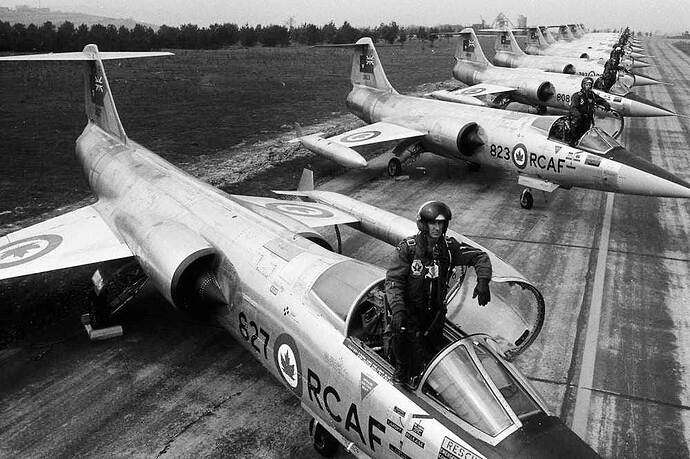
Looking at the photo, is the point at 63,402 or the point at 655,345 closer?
the point at 63,402

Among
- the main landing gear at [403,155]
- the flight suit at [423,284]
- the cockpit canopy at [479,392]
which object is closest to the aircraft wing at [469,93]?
the main landing gear at [403,155]

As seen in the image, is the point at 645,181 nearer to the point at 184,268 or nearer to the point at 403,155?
the point at 403,155

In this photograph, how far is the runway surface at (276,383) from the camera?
655 cm

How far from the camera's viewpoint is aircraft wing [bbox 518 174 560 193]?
1409cm

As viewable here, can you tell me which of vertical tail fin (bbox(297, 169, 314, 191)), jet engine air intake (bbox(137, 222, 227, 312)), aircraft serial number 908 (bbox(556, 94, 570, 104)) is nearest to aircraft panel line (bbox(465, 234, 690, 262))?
vertical tail fin (bbox(297, 169, 314, 191))

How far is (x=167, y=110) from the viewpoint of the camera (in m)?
27.4

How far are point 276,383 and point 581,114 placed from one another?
1088 centimetres

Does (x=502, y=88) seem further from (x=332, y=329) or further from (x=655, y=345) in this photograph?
(x=332, y=329)

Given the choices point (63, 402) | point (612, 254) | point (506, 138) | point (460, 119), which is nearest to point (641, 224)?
point (612, 254)

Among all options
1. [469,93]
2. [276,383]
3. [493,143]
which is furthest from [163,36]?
[276,383]

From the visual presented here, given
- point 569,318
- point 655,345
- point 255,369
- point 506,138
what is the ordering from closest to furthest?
point 255,369 → point 655,345 → point 569,318 → point 506,138

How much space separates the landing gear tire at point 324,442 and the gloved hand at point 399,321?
2183 mm

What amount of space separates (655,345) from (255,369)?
623 centimetres

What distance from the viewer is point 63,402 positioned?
7.17 meters
